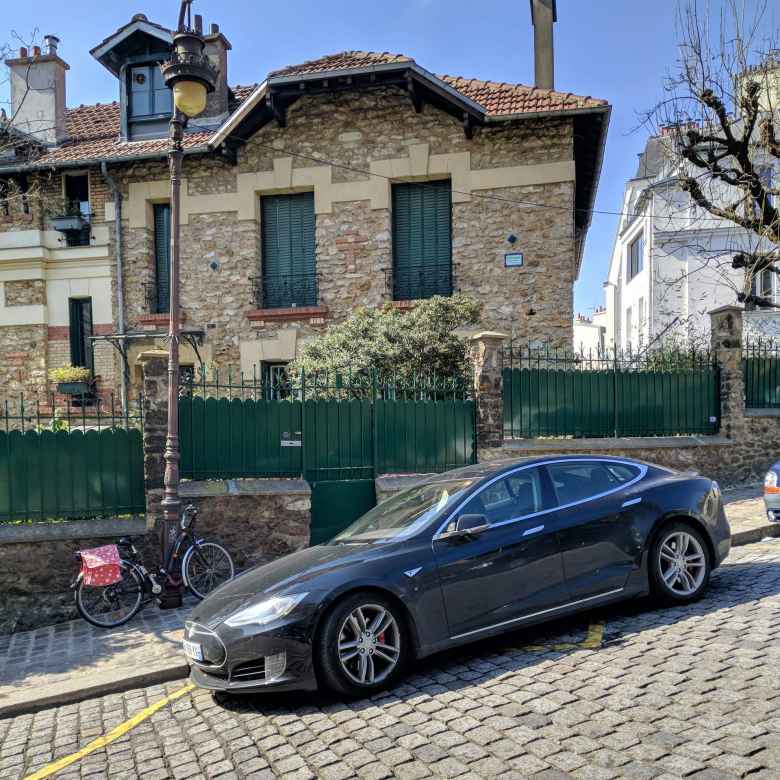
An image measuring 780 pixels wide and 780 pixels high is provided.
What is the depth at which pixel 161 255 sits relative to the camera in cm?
1708

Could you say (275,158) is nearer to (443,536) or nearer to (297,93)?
(297,93)

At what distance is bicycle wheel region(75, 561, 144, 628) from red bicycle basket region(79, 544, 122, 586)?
89 millimetres

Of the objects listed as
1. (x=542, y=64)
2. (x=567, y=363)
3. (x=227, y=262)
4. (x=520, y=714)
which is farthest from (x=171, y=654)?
(x=542, y=64)

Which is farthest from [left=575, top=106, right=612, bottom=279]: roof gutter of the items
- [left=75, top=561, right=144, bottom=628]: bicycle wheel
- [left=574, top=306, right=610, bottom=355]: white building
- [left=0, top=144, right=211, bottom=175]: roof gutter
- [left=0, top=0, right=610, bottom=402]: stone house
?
[left=574, top=306, right=610, bottom=355]: white building

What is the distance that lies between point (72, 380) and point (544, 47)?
43.8 feet

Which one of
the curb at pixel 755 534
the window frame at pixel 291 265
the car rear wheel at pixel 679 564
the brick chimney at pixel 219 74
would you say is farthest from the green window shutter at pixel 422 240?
the car rear wheel at pixel 679 564

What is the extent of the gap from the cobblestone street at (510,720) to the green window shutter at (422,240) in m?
10.7

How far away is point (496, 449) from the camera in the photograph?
10.7 m

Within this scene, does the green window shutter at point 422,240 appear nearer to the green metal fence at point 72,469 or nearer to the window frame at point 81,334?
the window frame at point 81,334

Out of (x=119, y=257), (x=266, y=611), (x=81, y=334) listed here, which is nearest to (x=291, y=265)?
(x=119, y=257)

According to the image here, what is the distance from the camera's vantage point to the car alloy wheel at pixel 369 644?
15.6 ft

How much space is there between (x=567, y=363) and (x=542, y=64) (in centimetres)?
907

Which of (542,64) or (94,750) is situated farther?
(542,64)

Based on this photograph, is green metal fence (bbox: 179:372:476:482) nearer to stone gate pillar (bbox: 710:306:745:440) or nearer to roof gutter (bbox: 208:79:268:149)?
stone gate pillar (bbox: 710:306:745:440)
